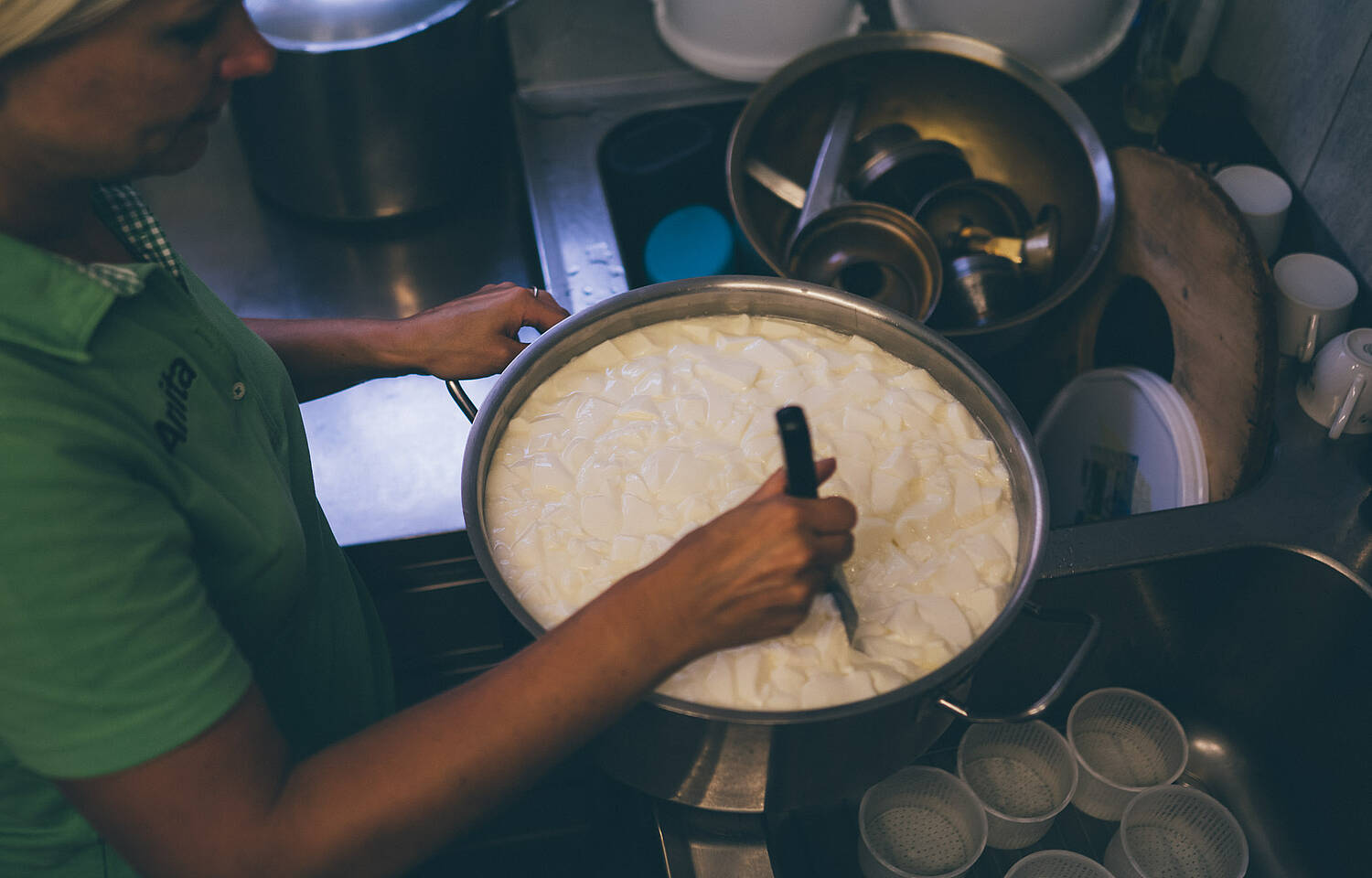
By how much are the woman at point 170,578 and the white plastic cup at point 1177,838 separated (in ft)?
2.70

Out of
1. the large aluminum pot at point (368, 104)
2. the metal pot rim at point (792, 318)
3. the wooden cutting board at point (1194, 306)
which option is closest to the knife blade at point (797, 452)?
the metal pot rim at point (792, 318)

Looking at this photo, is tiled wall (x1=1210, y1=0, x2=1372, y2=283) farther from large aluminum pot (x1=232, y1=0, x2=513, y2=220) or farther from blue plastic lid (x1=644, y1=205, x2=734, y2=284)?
large aluminum pot (x1=232, y1=0, x2=513, y2=220)

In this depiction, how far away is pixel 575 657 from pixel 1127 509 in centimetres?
121

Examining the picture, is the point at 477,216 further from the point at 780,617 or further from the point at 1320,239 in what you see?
the point at 1320,239

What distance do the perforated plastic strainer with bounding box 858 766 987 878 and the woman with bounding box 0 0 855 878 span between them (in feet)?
1.88

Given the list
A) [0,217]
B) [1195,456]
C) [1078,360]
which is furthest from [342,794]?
[1078,360]

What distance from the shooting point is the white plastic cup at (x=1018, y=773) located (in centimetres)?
134

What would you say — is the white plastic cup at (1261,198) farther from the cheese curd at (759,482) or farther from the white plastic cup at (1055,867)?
the white plastic cup at (1055,867)

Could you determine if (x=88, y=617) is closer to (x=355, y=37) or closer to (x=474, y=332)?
(x=474, y=332)

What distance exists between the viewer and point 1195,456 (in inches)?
59.3

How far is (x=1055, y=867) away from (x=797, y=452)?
0.83 metres

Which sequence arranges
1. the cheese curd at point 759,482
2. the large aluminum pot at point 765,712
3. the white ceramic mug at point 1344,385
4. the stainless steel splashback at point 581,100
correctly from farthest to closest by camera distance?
the stainless steel splashback at point 581,100, the white ceramic mug at point 1344,385, the cheese curd at point 759,482, the large aluminum pot at point 765,712

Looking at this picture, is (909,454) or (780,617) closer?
(780,617)

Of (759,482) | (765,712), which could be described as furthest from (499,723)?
(759,482)
